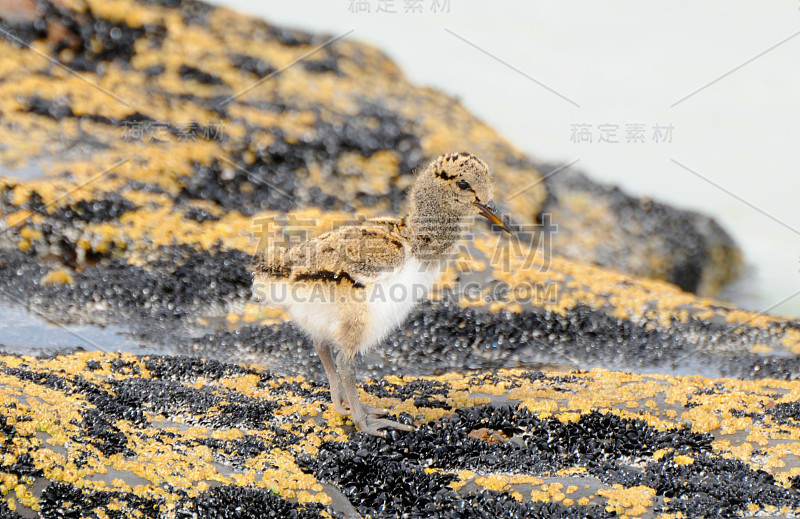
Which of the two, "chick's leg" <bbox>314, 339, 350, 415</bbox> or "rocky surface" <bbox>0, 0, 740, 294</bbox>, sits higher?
"rocky surface" <bbox>0, 0, 740, 294</bbox>

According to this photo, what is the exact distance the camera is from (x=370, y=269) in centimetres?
570

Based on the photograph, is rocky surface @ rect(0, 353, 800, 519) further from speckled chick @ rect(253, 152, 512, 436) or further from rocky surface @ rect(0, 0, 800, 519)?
speckled chick @ rect(253, 152, 512, 436)

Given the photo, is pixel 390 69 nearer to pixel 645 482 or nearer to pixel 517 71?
pixel 517 71

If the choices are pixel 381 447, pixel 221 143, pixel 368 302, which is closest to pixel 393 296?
pixel 368 302

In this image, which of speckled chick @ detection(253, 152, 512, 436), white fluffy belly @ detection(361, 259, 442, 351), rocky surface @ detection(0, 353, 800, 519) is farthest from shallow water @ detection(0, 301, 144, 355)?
white fluffy belly @ detection(361, 259, 442, 351)

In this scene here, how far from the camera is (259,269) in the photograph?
6266mm

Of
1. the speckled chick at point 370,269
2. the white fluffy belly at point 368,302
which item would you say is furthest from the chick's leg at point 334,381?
the white fluffy belly at point 368,302

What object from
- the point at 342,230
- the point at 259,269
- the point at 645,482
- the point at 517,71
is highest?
the point at 517,71

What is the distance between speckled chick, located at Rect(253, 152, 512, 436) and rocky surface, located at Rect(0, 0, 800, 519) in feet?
1.86

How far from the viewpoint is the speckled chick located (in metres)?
5.73

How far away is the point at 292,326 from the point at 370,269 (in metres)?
2.75

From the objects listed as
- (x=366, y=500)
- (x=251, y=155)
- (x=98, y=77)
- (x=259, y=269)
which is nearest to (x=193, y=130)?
(x=251, y=155)

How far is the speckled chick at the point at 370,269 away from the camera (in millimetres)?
5730

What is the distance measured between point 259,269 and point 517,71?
15.2 metres
